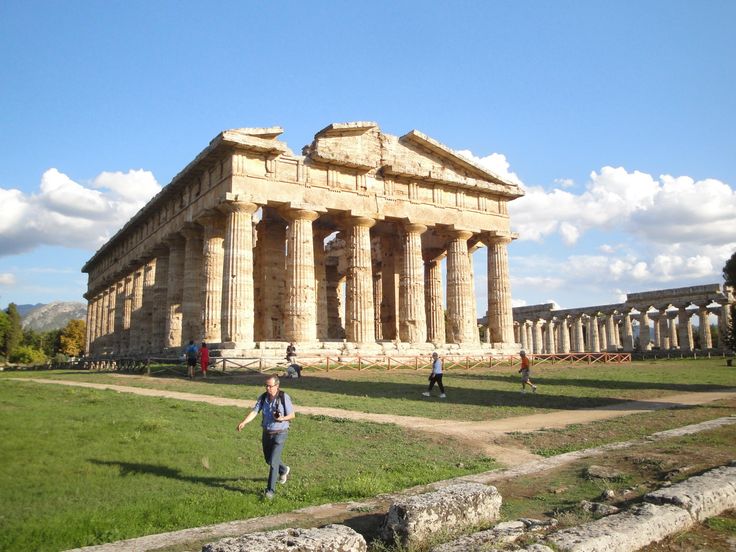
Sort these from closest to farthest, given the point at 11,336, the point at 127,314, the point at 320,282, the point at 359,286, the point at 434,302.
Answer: the point at 359,286 < the point at 320,282 < the point at 434,302 < the point at 127,314 < the point at 11,336

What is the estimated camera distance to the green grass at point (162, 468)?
7023 mm

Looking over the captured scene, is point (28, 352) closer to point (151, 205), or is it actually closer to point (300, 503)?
point (151, 205)

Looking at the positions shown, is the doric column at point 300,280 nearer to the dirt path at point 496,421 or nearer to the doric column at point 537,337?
the dirt path at point 496,421

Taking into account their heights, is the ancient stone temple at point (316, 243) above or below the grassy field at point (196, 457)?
above

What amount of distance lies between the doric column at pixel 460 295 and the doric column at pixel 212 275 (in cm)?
1546

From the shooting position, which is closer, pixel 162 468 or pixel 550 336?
pixel 162 468

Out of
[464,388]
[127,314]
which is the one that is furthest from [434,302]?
[127,314]

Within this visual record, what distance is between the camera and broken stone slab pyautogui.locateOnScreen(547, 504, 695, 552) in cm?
547

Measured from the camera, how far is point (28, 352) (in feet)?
246

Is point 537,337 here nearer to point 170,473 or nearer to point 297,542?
point 170,473

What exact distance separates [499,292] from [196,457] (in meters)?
33.6

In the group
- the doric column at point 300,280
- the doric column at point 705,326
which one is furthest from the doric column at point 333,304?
the doric column at point 705,326

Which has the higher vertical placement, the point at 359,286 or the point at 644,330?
the point at 359,286

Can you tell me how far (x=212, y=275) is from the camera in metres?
33.6
